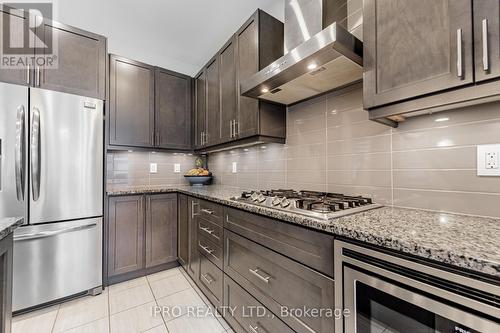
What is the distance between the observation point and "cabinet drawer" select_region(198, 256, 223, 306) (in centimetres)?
162

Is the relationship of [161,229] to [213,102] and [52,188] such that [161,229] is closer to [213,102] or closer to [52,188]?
[52,188]

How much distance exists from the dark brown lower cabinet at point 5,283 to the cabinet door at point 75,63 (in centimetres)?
155

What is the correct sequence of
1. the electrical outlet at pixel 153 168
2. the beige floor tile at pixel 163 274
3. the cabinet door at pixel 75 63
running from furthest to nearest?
the electrical outlet at pixel 153 168
the beige floor tile at pixel 163 274
the cabinet door at pixel 75 63

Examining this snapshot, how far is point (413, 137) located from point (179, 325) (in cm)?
198

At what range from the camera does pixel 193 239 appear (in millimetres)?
2094

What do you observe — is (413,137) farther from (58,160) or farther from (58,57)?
(58,57)

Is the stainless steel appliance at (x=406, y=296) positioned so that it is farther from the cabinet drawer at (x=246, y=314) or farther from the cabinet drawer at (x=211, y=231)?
the cabinet drawer at (x=211, y=231)

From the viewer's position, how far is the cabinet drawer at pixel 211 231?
63.9 inches

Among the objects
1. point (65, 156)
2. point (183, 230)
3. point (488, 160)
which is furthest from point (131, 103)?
point (488, 160)

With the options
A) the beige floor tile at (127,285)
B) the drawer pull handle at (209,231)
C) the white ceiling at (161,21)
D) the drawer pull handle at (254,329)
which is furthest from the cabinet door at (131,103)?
the drawer pull handle at (254,329)

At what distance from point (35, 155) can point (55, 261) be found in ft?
2.91

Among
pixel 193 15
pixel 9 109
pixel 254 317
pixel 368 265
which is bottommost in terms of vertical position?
pixel 254 317

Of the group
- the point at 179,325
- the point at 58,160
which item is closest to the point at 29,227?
the point at 58,160

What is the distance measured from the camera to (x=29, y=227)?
1.68m
